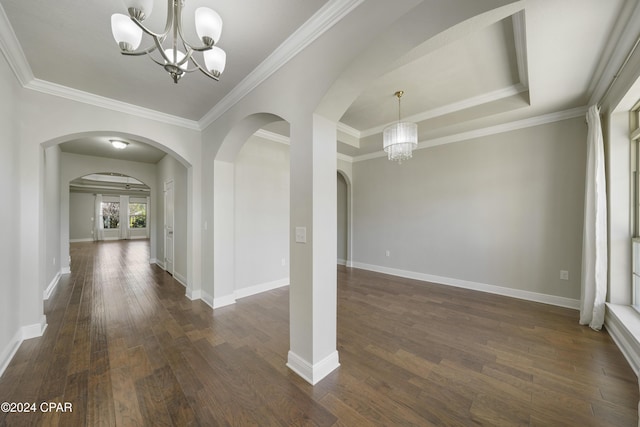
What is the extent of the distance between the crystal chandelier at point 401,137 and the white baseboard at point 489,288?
252 centimetres

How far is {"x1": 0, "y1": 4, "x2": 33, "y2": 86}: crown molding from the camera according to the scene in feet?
5.79

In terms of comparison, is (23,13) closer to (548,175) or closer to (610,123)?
(610,123)

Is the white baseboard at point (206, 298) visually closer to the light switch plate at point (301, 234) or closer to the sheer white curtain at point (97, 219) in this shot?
the light switch plate at point (301, 234)

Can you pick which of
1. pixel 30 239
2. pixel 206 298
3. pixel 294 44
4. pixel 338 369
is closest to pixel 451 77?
pixel 294 44

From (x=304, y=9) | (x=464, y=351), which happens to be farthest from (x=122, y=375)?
(x=304, y=9)

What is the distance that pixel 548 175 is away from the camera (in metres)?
3.32

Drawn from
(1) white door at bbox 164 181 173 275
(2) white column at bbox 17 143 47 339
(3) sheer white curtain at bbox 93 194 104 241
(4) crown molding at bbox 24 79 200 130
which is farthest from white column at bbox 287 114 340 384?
(3) sheer white curtain at bbox 93 194 104 241

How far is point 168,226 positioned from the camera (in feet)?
17.7

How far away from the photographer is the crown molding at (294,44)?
162cm

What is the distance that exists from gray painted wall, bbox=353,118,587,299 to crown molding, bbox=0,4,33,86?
500 cm

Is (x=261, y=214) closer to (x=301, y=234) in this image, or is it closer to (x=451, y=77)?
(x=301, y=234)

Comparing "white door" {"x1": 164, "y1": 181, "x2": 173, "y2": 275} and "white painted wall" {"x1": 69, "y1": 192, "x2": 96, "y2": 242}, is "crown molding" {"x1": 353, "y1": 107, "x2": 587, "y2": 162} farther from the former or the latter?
"white painted wall" {"x1": 69, "y1": 192, "x2": 96, "y2": 242}

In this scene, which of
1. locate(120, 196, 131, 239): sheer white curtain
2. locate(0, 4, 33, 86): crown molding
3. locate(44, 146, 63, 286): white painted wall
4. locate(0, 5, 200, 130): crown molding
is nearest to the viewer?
locate(0, 4, 33, 86): crown molding

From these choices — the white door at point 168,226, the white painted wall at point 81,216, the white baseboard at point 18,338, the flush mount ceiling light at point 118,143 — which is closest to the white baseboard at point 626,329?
the white baseboard at point 18,338
